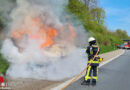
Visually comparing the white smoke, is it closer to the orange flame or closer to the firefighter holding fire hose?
the orange flame

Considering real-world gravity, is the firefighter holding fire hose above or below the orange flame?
below

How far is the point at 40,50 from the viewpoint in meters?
7.48

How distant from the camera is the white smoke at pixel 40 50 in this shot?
6.49 m

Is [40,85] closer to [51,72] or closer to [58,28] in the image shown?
[51,72]

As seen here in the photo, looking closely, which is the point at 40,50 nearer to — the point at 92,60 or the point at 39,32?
the point at 39,32

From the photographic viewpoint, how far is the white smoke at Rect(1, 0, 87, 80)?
21.3 feet

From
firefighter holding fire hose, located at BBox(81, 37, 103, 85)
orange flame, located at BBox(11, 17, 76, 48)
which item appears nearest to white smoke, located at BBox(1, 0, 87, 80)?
orange flame, located at BBox(11, 17, 76, 48)

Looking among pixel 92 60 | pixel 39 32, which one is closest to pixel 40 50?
pixel 39 32

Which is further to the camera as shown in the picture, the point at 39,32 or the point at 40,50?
the point at 39,32

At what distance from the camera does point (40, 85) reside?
205 inches

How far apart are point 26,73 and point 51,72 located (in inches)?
41.0

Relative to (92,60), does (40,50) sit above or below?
above

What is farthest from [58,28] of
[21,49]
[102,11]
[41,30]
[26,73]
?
[102,11]

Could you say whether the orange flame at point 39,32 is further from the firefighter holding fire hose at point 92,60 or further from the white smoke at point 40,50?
the firefighter holding fire hose at point 92,60
